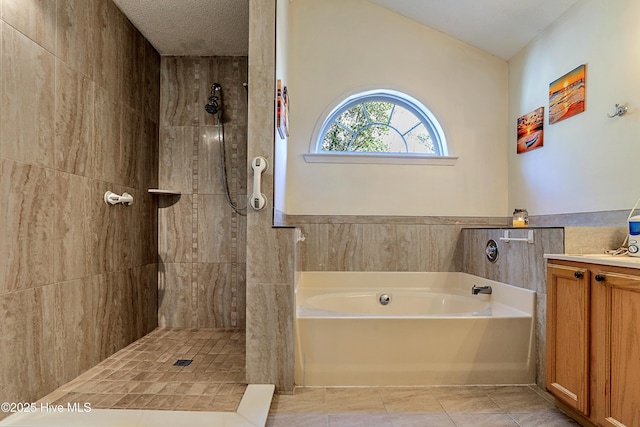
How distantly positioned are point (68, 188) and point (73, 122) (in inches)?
15.1

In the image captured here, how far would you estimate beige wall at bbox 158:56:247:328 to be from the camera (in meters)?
3.43

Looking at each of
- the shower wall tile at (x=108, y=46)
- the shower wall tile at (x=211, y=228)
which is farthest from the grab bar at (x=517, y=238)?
the shower wall tile at (x=108, y=46)

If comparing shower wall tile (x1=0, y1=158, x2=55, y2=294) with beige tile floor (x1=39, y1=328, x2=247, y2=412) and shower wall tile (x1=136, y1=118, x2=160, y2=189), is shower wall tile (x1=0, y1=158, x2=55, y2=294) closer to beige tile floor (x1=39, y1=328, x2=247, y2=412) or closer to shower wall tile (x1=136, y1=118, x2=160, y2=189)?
beige tile floor (x1=39, y1=328, x2=247, y2=412)

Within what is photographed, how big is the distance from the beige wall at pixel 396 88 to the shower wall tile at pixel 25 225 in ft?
5.84

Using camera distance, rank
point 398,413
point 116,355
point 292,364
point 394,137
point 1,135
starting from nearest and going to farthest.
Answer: point 1,135
point 398,413
point 292,364
point 116,355
point 394,137

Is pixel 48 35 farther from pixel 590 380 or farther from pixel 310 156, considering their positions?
pixel 590 380

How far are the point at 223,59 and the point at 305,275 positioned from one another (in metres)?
2.03

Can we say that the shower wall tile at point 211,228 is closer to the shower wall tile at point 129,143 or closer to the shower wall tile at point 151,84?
the shower wall tile at point 129,143

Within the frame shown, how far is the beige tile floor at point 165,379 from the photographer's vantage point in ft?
6.36

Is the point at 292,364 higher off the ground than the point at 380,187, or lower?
lower

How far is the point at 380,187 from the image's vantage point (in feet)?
11.2

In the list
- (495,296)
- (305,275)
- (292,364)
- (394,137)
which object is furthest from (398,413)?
(394,137)

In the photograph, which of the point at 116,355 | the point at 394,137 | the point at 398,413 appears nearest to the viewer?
the point at 398,413

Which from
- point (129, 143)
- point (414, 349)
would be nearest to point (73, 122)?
point (129, 143)
